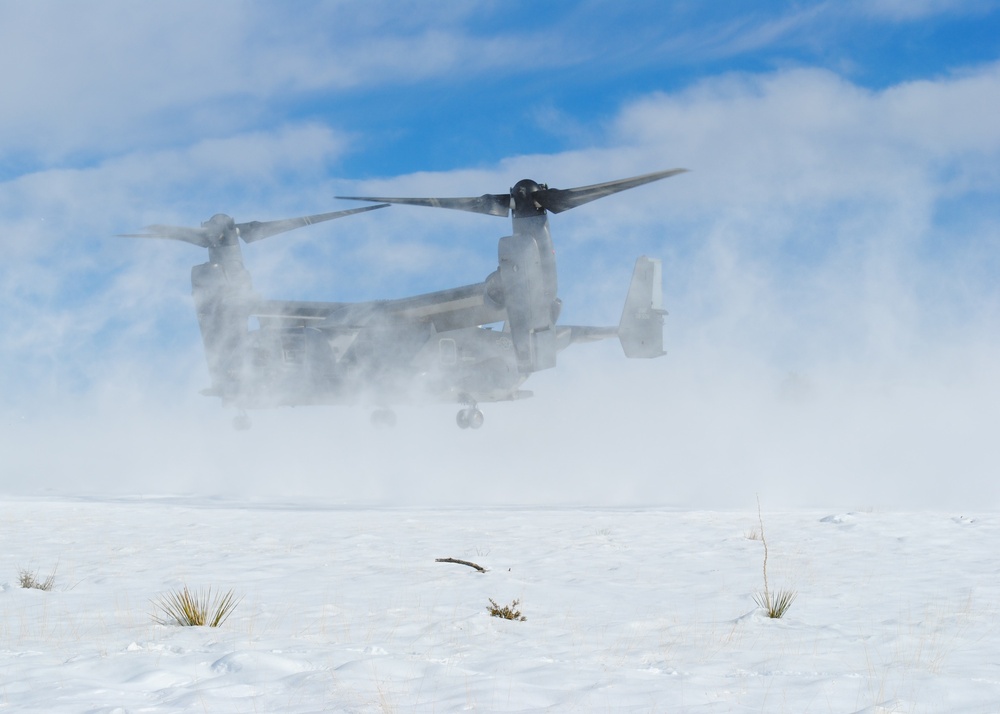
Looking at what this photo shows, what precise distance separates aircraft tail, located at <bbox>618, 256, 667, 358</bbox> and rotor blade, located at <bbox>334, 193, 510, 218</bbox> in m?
10.1

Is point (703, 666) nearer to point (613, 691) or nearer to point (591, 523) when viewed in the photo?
point (613, 691)

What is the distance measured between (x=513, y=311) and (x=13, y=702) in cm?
1799

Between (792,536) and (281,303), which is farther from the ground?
(281,303)

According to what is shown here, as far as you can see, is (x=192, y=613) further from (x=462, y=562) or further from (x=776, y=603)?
(x=776, y=603)

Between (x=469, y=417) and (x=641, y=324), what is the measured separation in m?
7.32

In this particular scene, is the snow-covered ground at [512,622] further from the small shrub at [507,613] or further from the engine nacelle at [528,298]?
the engine nacelle at [528,298]

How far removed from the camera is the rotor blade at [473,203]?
72.9ft

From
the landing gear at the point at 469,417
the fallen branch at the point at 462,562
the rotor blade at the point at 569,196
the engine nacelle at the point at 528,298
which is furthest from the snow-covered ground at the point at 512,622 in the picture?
the landing gear at the point at 469,417

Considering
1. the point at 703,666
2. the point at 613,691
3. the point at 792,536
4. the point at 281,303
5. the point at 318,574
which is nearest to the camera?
the point at 613,691

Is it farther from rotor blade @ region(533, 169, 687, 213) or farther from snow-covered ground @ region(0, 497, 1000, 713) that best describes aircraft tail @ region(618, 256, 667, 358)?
snow-covered ground @ region(0, 497, 1000, 713)

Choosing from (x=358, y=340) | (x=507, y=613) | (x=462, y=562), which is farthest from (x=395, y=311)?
(x=507, y=613)

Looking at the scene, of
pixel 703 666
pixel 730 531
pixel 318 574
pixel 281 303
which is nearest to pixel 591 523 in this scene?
pixel 730 531

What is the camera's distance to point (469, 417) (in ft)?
99.2

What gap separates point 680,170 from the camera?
17.9m
